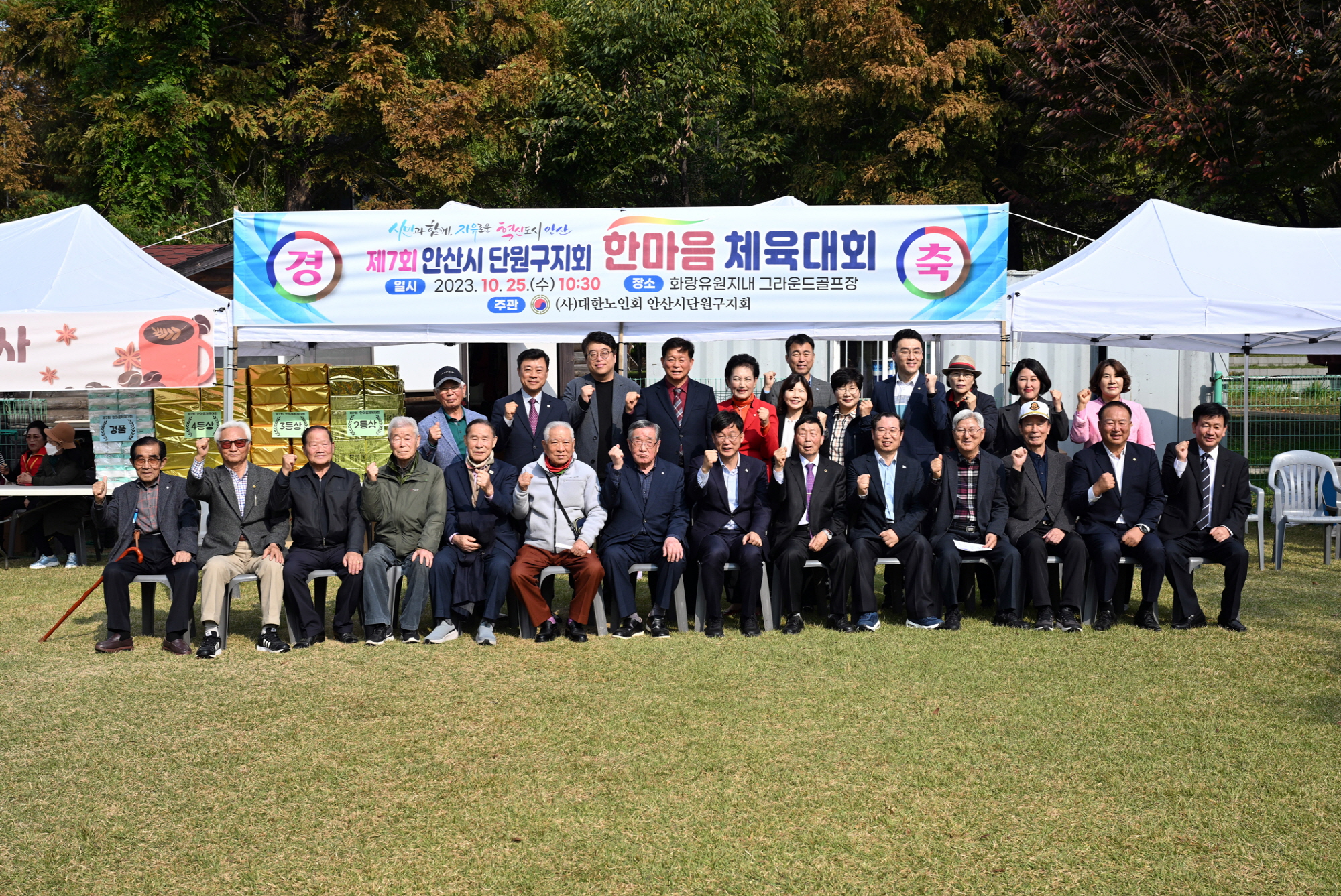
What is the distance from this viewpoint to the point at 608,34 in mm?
19234

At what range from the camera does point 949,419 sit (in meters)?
7.07

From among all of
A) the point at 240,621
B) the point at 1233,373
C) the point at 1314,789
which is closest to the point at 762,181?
the point at 1233,373

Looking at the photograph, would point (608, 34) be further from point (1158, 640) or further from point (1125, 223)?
point (1158, 640)

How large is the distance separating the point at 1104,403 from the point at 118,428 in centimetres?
716

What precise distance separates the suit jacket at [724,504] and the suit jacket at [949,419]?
3.98 ft

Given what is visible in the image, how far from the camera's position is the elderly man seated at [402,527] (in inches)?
248

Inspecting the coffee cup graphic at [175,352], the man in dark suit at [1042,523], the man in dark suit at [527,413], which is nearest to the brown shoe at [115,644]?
the coffee cup graphic at [175,352]

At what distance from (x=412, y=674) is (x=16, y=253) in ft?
17.6

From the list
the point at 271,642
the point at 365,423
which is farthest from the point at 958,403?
the point at 365,423

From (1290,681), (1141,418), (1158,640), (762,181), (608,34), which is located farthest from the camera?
(762,181)

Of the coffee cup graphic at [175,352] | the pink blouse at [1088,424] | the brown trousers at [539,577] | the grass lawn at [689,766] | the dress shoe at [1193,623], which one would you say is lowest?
the grass lawn at [689,766]

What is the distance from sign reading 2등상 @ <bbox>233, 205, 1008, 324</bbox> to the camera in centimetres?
782

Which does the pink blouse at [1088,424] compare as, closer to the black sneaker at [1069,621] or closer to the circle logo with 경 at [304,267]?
the black sneaker at [1069,621]

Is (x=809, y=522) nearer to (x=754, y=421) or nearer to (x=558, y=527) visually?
(x=754, y=421)
